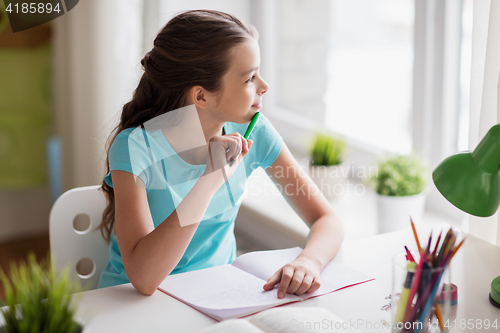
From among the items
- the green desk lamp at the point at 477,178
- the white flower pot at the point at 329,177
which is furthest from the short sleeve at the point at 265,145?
the green desk lamp at the point at 477,178

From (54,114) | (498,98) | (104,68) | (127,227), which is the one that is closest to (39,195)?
(54,114)

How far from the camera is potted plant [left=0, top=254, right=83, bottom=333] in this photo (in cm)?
52

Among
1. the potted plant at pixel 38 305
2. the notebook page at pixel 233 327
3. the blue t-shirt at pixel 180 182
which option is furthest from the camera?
the blue t-shirt at pixel 180 182

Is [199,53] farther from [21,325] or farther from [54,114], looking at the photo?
[54,114]

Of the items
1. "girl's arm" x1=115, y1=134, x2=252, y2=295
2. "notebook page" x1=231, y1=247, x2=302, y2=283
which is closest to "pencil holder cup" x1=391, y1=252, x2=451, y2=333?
"notebook page" x1=231, y1=247, x2=302, y2=283

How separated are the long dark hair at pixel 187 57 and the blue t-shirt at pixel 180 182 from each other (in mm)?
66

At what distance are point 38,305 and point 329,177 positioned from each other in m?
1.08

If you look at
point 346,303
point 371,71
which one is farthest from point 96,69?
point 346,303

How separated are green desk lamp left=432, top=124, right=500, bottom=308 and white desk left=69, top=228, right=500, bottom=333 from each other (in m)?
0.16

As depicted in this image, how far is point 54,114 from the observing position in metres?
2.27

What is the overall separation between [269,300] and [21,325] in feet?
1.22

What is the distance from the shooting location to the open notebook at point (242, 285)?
0.75m

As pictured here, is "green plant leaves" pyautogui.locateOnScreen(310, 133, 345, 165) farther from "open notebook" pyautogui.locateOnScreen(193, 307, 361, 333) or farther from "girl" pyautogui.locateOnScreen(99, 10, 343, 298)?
"open notebook" pyautogui.locateOnScreen(193, 307, 361, 333)

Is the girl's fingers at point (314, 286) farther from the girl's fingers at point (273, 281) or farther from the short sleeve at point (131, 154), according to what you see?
the short sleeve at point (131, 154)
